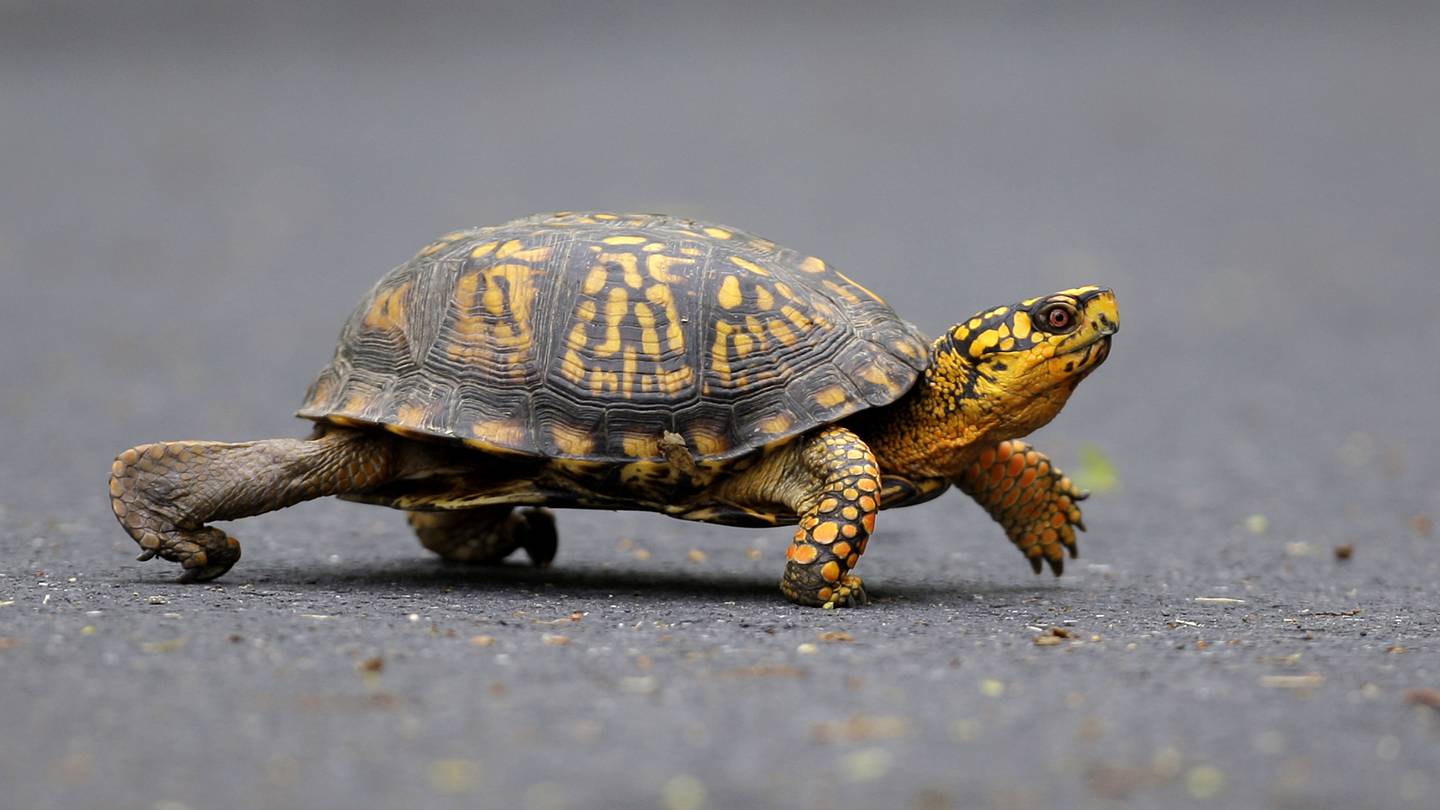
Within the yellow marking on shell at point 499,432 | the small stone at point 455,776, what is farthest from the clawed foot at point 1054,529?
the small stone at point 455,776

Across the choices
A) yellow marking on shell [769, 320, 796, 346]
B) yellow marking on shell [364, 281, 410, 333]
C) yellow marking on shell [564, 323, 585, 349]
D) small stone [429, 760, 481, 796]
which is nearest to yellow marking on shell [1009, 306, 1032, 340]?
yellow marking on shell [769, 320, 796, 346]

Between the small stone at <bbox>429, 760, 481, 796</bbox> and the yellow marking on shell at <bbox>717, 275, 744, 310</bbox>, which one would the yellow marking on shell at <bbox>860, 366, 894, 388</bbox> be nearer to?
the yellow marking on shell at <bbox>717, 275, 744, 310</bbox>

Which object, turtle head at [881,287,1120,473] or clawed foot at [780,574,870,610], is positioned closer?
clawed foot at [780,574,870,610]

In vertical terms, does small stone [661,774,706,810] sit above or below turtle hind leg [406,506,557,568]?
below

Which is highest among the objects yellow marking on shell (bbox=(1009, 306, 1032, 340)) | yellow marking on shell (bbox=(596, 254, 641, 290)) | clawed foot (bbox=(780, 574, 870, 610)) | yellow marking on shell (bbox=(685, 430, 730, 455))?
yellow marking on shell (bbox=(596, 254, 641, 290))

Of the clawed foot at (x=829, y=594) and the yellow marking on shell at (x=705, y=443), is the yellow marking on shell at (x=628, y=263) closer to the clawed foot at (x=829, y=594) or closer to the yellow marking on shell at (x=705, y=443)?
the yellow marking on shell at (x=705, y=443)

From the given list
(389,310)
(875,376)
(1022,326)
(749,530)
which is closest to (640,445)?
(875,376)
